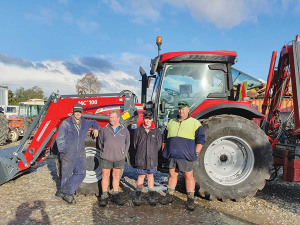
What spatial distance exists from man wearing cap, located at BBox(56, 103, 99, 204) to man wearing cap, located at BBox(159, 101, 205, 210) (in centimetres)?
129

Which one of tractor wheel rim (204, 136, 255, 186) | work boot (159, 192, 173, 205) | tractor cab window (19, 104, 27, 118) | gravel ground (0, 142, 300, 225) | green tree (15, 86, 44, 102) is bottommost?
gravel ground (0, 142, 300, 225)

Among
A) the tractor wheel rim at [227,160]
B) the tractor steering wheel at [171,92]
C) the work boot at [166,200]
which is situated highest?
the tractor steering wheel at [171,92]

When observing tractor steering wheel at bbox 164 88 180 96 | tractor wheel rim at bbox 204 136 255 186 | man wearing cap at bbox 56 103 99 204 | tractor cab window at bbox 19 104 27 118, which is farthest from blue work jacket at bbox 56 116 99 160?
tractor cab window at bbox 19 104 27 118

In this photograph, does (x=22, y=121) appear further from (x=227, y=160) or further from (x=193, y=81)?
(x=227, y=160)

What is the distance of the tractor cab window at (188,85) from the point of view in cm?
437

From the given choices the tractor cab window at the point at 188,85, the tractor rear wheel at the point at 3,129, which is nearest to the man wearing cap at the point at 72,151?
the tractor cab window at the point at 188,85

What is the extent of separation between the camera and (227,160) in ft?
13.5

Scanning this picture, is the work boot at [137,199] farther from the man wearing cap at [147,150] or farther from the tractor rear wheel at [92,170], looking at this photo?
the tractor rear wheel at [92,170]

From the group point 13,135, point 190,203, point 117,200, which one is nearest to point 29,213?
point 117,200

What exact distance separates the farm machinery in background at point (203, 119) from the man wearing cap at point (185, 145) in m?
0.26

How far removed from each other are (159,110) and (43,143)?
2162 mm

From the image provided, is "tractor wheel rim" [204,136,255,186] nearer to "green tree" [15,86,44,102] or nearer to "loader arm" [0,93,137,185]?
"loader arm" [0,93,137,185]

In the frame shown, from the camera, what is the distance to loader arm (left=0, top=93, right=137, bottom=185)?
4336 mm

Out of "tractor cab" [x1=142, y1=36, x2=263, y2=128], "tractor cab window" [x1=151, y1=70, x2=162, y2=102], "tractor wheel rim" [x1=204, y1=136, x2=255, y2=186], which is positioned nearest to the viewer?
"tractor wheel rim" [x1=204, y1=136, x2=255, y2=186]
